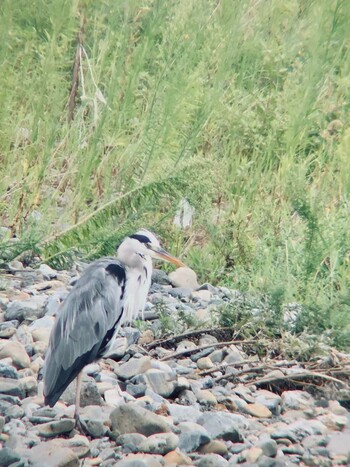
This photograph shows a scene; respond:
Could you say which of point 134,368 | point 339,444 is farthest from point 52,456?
point 339,444

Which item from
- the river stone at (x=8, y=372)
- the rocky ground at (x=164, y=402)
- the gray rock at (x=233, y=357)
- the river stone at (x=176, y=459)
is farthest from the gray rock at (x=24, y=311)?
the river stone at (x=176, y=459)

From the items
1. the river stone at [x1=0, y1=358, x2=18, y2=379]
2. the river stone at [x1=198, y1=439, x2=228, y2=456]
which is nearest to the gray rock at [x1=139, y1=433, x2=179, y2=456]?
the river stone at [x1=198, y1=439, x2=228, y2=456]

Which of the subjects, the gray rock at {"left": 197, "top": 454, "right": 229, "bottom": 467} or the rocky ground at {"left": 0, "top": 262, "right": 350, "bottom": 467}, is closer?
the gray rock at {"left": 197, "top": 454, "right": 229, "bottom": 467}

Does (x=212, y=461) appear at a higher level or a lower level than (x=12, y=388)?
higher

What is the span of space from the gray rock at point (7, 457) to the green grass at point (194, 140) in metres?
1.91

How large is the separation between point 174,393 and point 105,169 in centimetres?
252

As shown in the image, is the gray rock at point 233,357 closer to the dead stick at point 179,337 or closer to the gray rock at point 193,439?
the dead stick at point 179,337

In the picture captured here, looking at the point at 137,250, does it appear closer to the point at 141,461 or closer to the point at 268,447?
the point at 268,447

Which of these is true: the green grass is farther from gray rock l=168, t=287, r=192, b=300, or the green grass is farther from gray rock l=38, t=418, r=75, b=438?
gray rock l=38, t=418, r=75, b=438

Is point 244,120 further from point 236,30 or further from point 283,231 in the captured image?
point 283,231

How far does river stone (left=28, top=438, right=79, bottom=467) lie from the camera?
385 centimetres

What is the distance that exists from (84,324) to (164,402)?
1.53ft

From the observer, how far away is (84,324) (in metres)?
4.68

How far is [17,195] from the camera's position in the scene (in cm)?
650
